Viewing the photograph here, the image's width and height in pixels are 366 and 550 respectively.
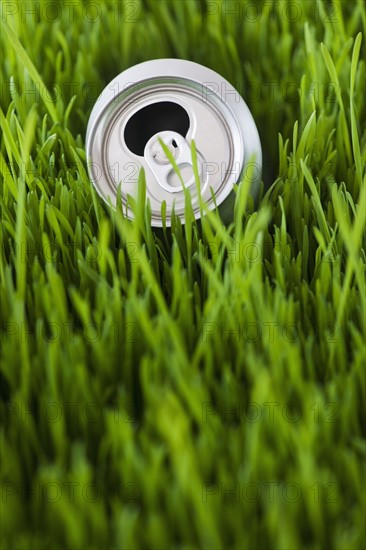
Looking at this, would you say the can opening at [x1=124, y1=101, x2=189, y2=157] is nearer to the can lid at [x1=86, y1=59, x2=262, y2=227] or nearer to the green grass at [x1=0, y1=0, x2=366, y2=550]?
the can lid at [x1=86, y1=59, x2=262, y2=227]

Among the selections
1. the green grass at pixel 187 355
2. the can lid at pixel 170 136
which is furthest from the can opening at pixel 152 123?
the green grass at pixel 187 355

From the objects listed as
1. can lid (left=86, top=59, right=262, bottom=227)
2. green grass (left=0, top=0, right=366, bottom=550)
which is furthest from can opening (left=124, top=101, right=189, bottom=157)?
green grass (left=0, top=0, right=366, bottom=550)

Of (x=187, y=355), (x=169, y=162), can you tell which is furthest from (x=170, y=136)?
(x=187, y=355)

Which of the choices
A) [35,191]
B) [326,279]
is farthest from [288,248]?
[35,191]

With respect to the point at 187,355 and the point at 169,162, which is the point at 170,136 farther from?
the point at 187,355

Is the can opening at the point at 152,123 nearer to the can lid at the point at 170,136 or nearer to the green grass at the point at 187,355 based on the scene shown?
the can lid at the point at 170,136

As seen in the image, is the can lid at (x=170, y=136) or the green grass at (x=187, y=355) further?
the can lid at (x=170, y=136)
